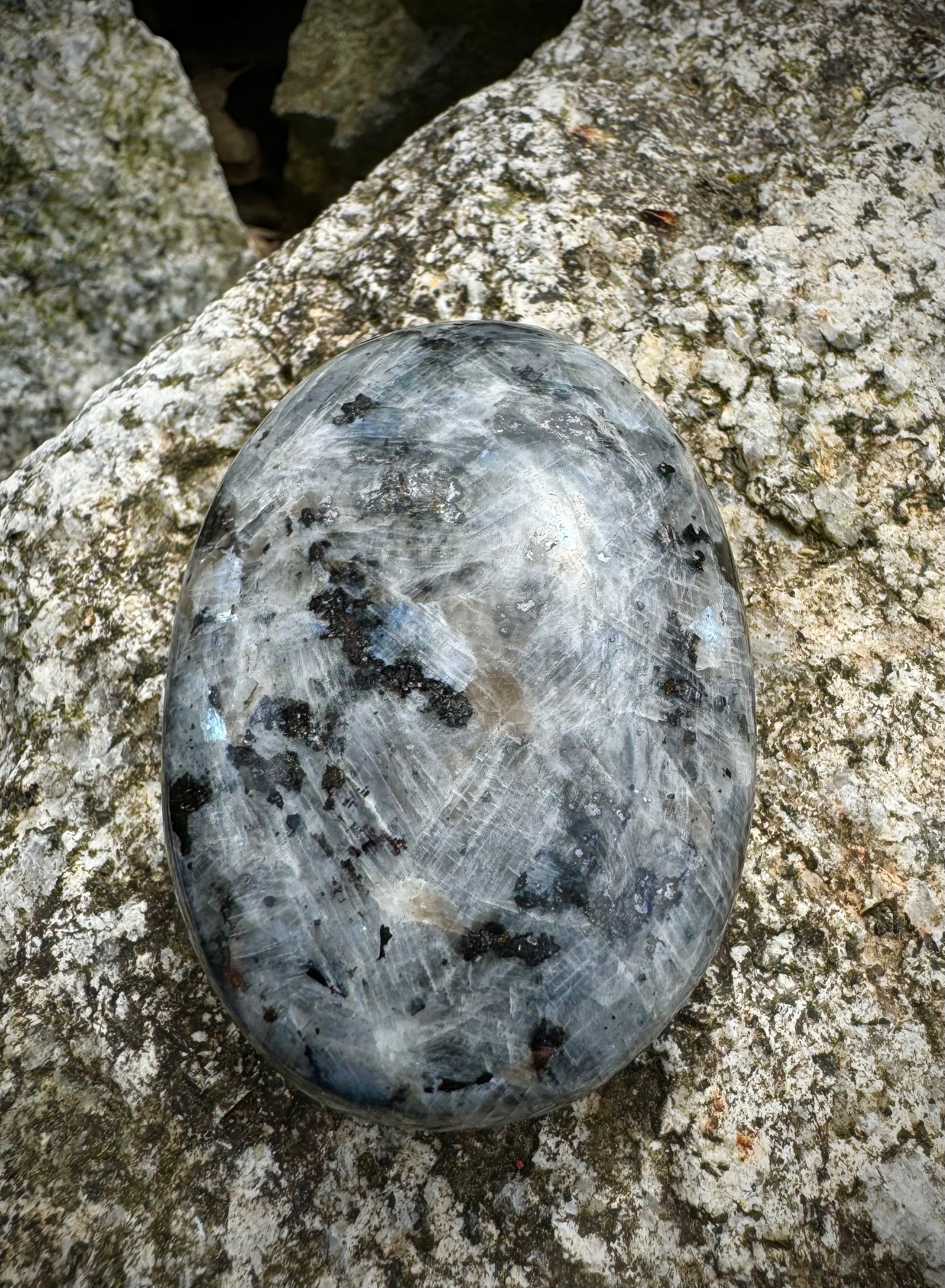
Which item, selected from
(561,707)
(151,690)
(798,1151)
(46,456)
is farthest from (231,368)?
(798,1151)

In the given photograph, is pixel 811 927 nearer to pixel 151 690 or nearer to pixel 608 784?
pixel 608 784

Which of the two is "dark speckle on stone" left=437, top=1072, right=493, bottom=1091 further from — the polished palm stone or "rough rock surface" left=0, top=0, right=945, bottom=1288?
"rough rock surface" left=0, top=0, right=945, bottom=1288

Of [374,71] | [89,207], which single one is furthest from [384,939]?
[374,71]

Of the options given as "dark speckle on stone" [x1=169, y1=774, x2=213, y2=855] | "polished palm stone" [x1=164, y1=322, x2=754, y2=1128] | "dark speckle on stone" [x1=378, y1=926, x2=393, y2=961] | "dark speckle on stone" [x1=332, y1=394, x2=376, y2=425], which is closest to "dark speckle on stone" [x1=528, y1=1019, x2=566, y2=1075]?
"polished palm stone" [x1=164, y1=322, x2=754, y2=1128]

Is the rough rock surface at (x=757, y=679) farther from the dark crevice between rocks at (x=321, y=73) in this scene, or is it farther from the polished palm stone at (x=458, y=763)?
the dark crevice between rocks at (x=321, y=73)

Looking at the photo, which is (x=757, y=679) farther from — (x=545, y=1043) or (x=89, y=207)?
(x=89, y=207)

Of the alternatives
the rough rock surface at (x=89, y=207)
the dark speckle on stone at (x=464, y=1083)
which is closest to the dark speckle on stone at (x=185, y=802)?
the dark speckle on stone at (x=464, y=1083)
